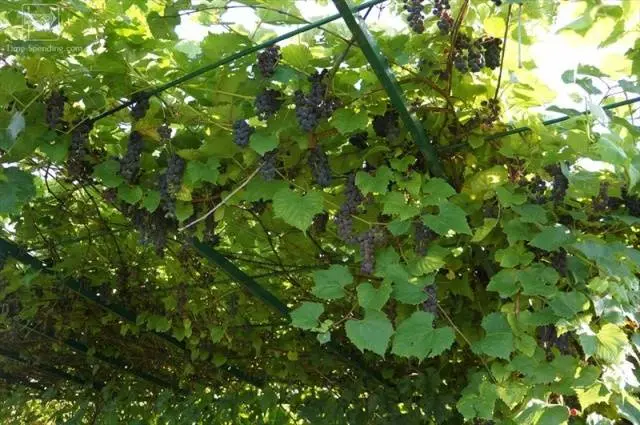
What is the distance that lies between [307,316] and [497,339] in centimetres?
52

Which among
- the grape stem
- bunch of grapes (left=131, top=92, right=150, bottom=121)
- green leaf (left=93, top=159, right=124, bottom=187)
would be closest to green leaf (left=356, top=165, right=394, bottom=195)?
the grape stem

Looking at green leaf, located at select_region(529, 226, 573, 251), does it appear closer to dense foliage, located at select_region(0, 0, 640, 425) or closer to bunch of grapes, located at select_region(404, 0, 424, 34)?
dense foliage, located at select_region(0, 0, 640, 425)

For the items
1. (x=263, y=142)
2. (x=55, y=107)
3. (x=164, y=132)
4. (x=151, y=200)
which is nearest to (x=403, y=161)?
(x=263, y=142)

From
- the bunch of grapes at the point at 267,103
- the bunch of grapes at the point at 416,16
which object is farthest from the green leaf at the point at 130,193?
the bunch of grapes at the point at 416,16

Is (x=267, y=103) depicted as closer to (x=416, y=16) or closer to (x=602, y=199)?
(x=416, y=16)

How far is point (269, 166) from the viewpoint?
82.3 inches

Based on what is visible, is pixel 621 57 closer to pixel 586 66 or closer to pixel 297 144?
pixel 586 66

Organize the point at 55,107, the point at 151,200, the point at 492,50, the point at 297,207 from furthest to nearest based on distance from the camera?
the point at 151,200
the point at 55,107
the point at 297,207
the point at 492,50

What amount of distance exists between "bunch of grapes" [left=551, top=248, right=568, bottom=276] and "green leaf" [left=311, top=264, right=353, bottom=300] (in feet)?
1.91

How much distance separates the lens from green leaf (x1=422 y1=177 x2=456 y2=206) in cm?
193

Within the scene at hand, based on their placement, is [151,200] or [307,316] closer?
[307,316]

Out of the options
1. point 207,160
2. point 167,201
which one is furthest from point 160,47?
point 167,201

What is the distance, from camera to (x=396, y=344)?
183 centimetres

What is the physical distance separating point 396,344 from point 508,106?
0.75m
